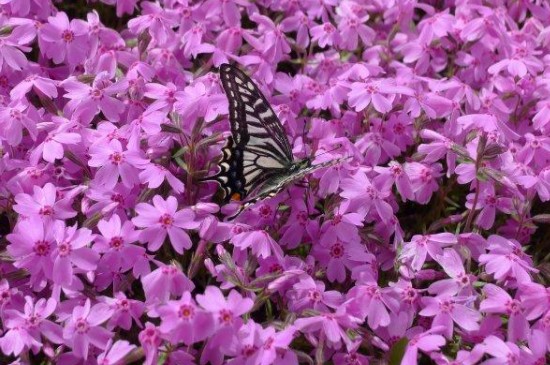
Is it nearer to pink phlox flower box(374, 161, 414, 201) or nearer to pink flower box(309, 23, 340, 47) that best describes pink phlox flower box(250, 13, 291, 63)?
pink flower box(309, 23, 340, 47)

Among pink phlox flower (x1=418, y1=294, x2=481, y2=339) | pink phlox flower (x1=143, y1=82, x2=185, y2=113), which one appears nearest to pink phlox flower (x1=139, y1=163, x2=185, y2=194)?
pink phlox flower (x1=143, y1=82, x2=185, y2=113)

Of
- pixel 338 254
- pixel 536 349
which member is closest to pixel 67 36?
pixel 338 254

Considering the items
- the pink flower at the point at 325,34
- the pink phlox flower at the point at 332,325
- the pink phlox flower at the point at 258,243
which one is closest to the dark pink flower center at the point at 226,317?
the pink phlox flower at the point at 332,325

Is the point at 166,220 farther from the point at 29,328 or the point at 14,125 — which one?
the point at 14,125

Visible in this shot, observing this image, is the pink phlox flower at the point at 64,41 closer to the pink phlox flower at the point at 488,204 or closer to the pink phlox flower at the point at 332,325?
the pink phlox flower at the point at 332,325

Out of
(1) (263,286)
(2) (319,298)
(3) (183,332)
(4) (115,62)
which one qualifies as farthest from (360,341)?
(4) (115,62)

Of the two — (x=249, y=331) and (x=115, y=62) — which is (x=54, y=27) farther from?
(x=249, y=331)
